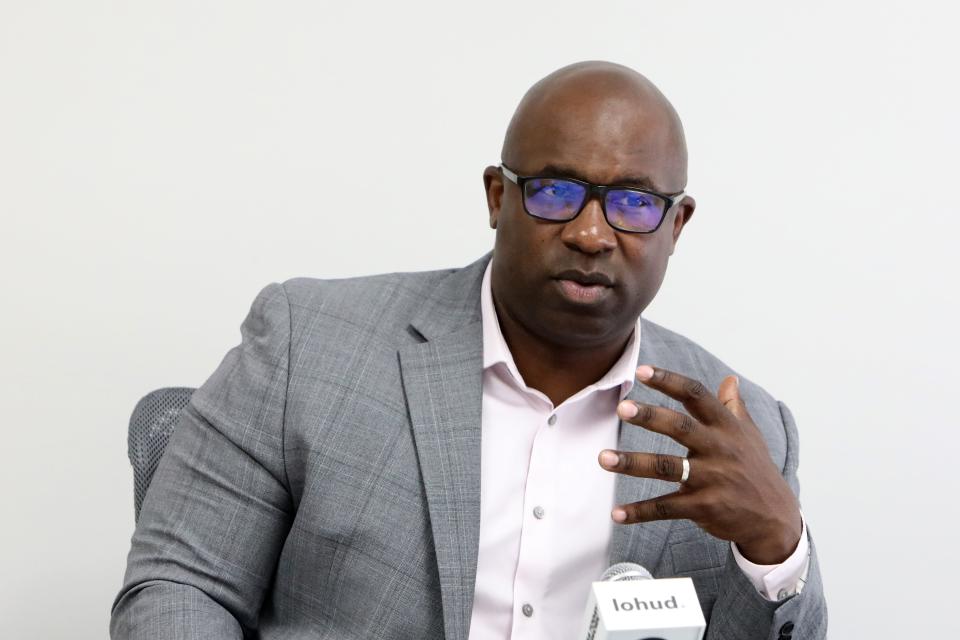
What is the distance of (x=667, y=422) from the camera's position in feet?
5.57

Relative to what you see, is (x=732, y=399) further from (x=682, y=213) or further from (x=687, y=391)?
(x=682, y=213)

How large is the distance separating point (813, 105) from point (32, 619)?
8.12 ft

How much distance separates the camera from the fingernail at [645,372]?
5.51 feet

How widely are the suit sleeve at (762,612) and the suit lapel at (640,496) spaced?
0.48ft

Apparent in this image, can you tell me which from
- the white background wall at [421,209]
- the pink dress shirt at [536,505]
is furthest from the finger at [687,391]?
the white background wall at [421,209]

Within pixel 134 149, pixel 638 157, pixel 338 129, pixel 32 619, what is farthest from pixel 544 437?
pixel 32 619

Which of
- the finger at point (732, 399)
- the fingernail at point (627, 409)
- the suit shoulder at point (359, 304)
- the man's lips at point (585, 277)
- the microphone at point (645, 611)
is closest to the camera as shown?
the microphone at point (645, 611)

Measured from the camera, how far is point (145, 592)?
192cm

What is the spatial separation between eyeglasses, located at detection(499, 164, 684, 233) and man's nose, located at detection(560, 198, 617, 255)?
0.01 meters

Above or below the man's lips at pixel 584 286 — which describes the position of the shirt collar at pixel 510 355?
below

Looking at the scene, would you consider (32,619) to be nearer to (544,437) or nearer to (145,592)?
(145,592)

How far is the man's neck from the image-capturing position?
2.18 metres

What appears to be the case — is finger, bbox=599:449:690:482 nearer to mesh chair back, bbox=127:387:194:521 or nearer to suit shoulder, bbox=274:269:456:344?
suit shoulder, bbox=274:269:456:344

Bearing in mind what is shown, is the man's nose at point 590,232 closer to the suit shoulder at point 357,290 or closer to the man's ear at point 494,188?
the man's ear at point 494,188
